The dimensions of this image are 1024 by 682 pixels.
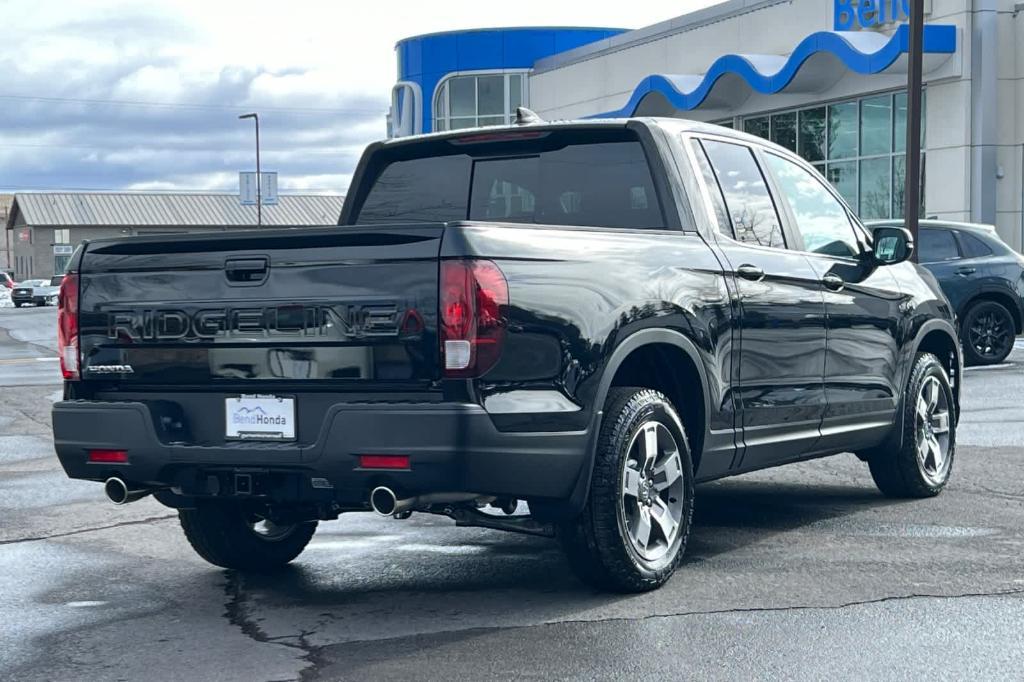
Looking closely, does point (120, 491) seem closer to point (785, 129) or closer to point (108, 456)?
point (108, 456)

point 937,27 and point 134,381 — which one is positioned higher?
point 937,27

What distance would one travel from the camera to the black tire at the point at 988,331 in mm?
17641

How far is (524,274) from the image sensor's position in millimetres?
5273

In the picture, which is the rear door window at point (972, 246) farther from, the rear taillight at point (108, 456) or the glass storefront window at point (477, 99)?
the glass storefront window at point (477, 99)

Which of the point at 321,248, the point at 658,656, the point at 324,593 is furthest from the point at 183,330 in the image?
the point at 658,656

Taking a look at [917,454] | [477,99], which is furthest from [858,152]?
[917,454]

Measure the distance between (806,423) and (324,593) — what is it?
245 cm

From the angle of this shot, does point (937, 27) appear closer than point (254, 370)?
No

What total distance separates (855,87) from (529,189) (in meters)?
26.5

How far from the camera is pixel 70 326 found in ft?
19.2

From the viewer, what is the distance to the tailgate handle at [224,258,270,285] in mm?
5438

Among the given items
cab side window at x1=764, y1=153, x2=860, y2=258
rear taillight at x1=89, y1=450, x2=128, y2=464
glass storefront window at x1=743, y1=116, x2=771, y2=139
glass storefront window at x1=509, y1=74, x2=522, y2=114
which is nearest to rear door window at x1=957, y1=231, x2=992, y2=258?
cab side window at x1=764, y1=153, x2=860, y2=258

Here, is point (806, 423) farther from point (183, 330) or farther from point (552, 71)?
point (552, 71)

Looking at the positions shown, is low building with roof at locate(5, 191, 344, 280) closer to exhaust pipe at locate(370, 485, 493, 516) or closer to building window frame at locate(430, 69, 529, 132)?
building window frame at locate(430, 69, 529, 132)
